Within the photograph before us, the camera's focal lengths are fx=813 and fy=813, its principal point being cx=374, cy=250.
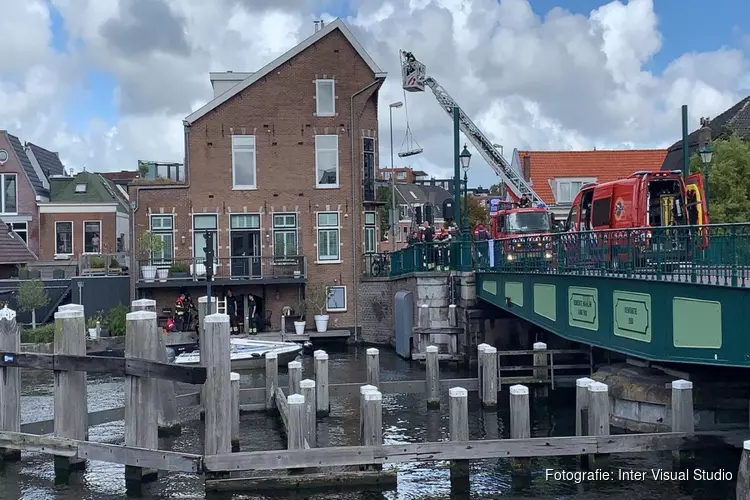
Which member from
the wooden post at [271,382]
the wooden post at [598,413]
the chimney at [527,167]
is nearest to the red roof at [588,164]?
the chimney at [527,167]

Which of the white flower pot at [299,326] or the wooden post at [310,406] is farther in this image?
the white flower pot at [299,326]

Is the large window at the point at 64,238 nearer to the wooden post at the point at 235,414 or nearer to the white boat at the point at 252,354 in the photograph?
the white boat at the point at 252,354

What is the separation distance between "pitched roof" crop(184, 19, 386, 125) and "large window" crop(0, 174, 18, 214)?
14.4m

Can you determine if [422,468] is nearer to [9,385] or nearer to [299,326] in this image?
[9,385]

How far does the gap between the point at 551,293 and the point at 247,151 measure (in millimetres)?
19609

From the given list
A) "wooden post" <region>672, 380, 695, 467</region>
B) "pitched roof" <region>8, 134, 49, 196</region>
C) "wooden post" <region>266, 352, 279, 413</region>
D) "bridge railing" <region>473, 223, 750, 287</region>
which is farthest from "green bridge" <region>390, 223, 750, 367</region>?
"pitched roof" <region>8, 134, 49, 196</region>

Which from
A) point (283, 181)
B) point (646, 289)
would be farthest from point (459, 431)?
point (283, 181)

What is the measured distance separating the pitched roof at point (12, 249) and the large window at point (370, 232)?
1715 cm

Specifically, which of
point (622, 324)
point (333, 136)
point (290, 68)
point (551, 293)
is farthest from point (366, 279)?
point (622, 324)

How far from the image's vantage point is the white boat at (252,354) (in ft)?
77.0

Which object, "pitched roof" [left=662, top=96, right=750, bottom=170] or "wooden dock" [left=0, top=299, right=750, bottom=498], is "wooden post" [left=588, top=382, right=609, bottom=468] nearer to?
"wooden dock" [left=0, top=299, right=750, bottom=498]

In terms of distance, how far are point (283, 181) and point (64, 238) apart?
15.4 metres

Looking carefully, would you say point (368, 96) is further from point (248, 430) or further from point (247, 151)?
point (248, 430)

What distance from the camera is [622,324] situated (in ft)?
48.5
